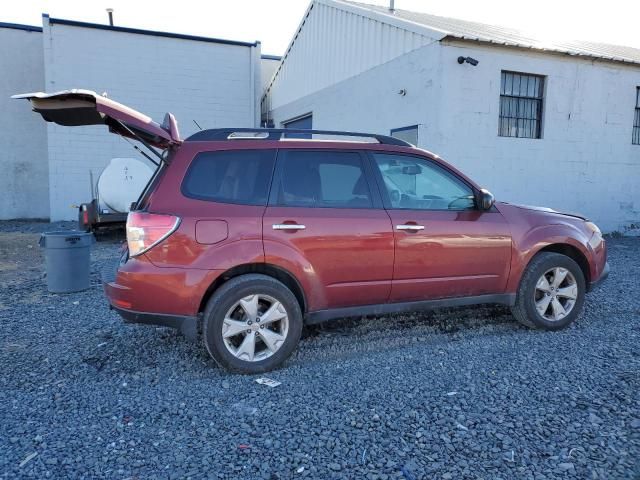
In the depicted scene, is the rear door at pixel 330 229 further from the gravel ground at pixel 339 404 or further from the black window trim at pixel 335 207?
the gravel ground at pixel 339 404

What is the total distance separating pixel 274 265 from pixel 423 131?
7.06m

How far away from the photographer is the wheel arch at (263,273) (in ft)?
12.4

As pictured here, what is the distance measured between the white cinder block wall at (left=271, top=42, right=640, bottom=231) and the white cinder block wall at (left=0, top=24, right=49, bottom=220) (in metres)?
9.97

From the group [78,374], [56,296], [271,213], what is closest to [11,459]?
[78,374]

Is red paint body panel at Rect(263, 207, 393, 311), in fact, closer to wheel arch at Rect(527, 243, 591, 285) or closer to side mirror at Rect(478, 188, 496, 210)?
side mirror at Rect(478, 188, 496, 210)

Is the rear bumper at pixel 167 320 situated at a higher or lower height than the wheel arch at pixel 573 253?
lower

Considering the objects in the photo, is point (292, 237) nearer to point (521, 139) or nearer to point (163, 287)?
point (163, 287)

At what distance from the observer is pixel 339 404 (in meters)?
3.33

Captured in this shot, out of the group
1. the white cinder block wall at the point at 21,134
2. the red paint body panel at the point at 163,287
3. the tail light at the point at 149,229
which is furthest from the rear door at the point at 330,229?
the white cinder block wall at the point at 21,134

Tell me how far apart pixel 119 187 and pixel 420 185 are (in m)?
8.39

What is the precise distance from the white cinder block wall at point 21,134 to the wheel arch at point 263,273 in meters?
14.4

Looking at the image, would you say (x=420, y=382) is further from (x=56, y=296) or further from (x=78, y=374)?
(x=56, y=296)

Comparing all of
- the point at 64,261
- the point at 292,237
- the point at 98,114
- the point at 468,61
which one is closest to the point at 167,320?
the point at 292,237

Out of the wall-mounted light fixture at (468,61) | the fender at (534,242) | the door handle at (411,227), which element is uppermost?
the wall-mounted light fixture at (468,61)
